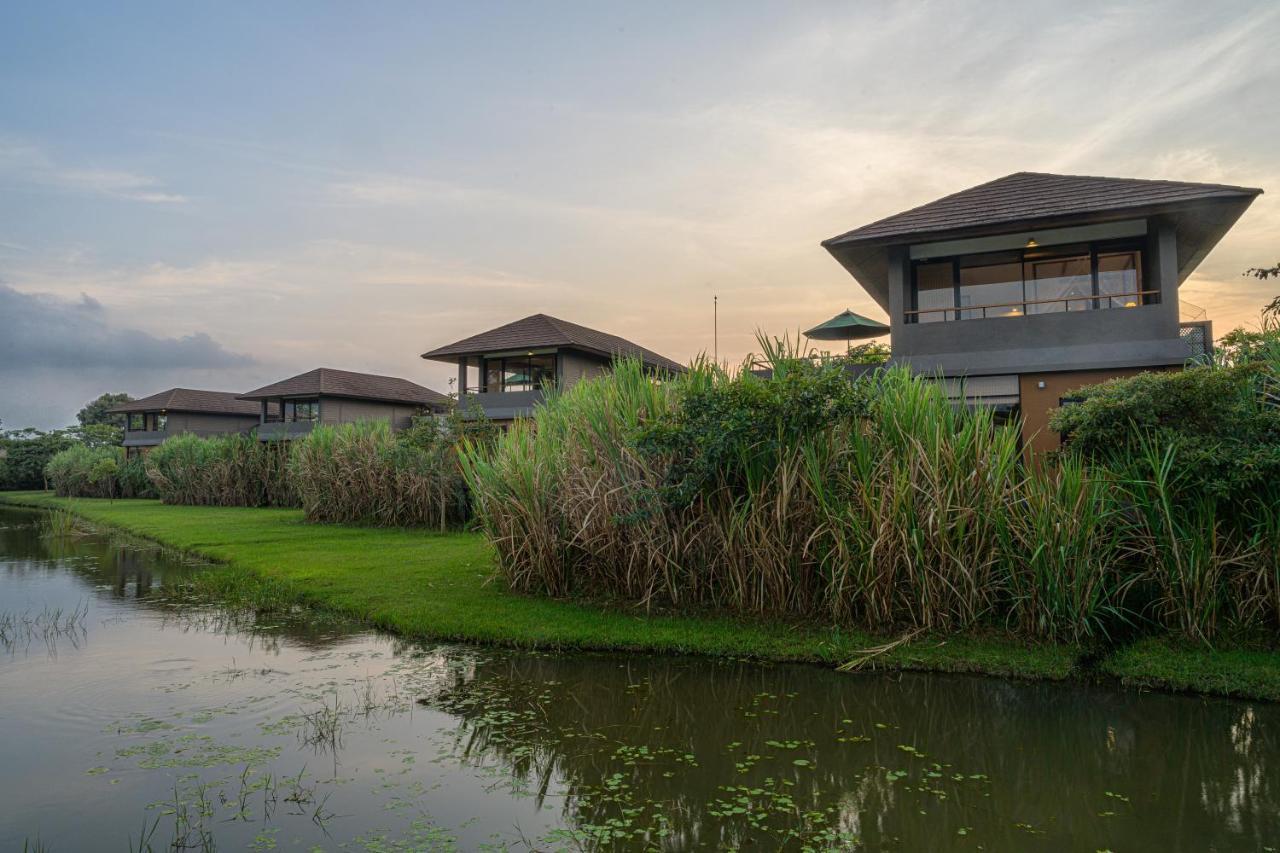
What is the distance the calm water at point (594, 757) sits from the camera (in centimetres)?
359

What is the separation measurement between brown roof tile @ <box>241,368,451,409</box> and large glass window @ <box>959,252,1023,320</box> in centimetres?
2736

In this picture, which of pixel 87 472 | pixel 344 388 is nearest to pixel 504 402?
pixel 344 388

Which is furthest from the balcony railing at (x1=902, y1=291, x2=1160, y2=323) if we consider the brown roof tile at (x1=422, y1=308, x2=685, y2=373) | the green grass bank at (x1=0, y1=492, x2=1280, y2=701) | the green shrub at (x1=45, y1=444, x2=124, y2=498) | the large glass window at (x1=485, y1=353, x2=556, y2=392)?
the green shrub at (x1=45, y1=444, x2=124, y2=498)

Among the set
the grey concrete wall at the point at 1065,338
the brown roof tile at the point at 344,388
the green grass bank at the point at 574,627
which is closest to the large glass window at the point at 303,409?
the brown roof tile at the point at 344,388

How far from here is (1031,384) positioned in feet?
48.6

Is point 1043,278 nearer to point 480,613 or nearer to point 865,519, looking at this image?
point 865,519

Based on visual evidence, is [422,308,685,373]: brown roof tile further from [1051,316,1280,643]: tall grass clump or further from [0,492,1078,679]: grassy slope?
[1051,316,1280,643]: tall grass clump

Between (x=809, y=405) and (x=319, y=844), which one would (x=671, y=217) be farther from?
(x=319, y=844)

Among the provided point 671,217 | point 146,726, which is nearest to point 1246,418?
point 146,726

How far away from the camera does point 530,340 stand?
96.4 feet

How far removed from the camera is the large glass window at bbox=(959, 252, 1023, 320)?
15.7m

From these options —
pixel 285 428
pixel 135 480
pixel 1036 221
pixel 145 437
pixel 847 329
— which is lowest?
pixel 135 480

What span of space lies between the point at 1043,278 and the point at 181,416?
164ft

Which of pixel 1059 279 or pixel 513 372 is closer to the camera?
pixel 1059 279
